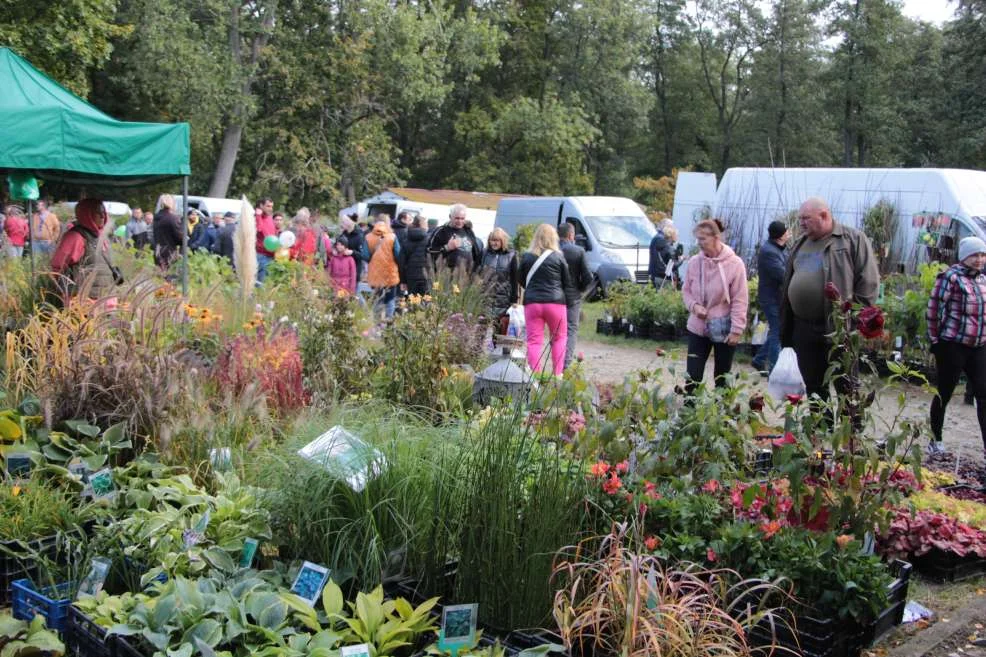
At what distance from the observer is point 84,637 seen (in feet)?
9.81

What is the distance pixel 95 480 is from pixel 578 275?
5.27 metres

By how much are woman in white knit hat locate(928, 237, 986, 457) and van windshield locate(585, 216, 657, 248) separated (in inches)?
492

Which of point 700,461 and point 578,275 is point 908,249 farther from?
point 700,461

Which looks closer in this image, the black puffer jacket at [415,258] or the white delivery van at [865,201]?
the black puffer jacket at [415,258]

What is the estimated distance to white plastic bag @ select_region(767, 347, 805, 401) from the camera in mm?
6215

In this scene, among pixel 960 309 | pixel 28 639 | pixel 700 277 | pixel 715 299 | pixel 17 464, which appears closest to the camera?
pixel 28 639

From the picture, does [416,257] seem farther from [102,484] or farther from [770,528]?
[770,528]

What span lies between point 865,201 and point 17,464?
1314 cm

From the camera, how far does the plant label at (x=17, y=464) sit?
3.97m

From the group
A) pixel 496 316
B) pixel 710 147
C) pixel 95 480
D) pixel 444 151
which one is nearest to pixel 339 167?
pixel 444 151

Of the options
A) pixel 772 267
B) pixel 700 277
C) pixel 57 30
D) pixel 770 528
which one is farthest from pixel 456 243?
pixel 57 30

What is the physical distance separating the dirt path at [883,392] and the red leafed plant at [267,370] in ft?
6.09

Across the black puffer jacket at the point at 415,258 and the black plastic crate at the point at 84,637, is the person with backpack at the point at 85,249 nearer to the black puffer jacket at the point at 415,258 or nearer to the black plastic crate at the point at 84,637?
the black plastic crate at the point at 84,637

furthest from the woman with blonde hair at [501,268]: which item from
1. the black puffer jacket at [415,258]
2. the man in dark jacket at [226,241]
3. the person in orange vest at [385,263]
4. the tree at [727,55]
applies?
the tree at [727,55]
